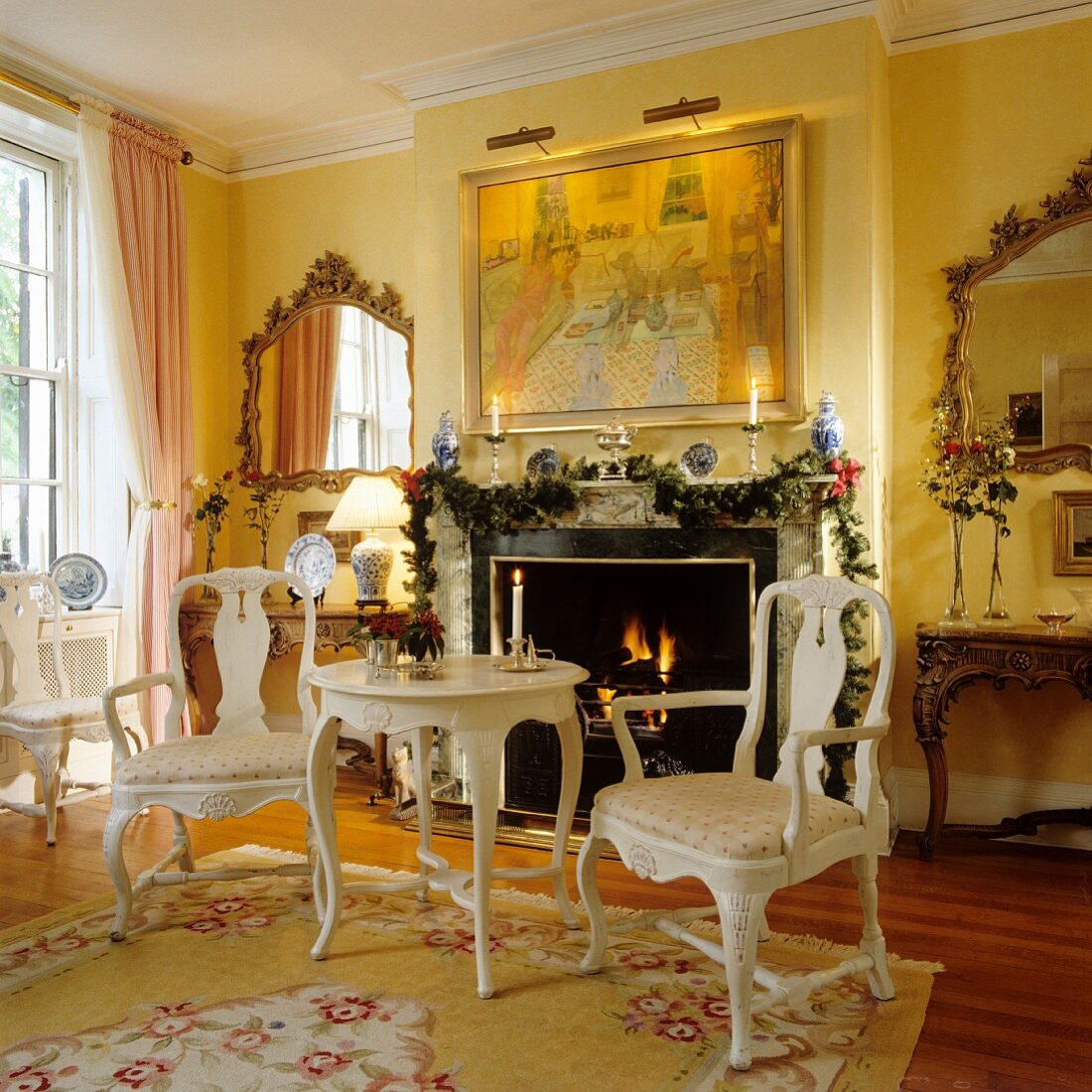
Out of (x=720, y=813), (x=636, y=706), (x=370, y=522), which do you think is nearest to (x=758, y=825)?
(x=720, y=813)

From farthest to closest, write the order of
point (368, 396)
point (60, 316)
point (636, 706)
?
point (368, 396) → point (60, 316) → point (636, 706)

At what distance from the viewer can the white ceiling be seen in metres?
4.05

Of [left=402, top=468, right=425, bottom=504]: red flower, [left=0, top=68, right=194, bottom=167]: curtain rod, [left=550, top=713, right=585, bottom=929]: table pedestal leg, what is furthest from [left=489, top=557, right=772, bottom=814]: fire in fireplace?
[left=0, top=68, right=194, bottom=167]: curtain rod

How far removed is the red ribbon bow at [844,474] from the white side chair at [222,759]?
193 cm

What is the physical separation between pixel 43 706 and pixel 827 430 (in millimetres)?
3259

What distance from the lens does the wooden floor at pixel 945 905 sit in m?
2.43

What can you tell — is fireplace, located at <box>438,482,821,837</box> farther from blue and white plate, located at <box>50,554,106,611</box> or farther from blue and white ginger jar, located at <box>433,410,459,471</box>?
blue and white plate, located at <box>50,554,106,611</box>

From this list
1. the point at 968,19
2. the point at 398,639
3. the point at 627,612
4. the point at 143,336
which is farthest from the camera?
the point at 143,336

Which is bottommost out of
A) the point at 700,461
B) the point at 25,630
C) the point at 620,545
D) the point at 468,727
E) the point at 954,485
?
the point at 468,727

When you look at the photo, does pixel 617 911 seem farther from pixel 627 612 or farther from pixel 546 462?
pixel 546 462

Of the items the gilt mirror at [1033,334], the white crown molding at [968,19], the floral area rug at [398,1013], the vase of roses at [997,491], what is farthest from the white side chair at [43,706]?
the white crown molding at [968,19]

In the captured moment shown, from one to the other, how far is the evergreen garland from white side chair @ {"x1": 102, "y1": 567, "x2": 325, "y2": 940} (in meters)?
1.03

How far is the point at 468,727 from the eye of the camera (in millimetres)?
2736

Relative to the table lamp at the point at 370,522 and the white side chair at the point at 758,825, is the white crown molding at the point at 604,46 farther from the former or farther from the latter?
the white side chair at the point at 758,825
